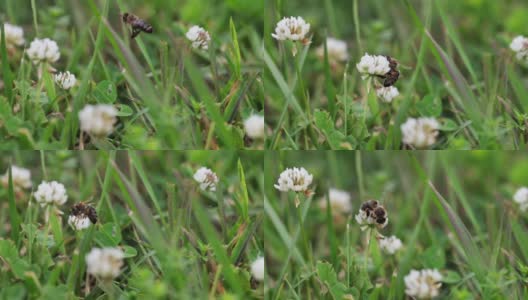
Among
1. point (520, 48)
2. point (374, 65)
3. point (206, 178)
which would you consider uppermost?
point (520, 48)

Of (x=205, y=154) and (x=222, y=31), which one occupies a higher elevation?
(x=222, y=31)

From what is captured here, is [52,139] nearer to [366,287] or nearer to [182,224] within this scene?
[182,224]

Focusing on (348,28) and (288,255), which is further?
(348,28)

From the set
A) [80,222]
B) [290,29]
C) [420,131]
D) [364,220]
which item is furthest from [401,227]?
[80,222]

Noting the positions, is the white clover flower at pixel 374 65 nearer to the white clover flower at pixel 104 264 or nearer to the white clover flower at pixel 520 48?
the white clover flower at pixel 520 48

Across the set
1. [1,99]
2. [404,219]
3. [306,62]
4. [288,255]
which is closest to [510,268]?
[404,219]

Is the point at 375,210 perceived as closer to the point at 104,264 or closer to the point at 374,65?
the point at 374,65
